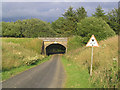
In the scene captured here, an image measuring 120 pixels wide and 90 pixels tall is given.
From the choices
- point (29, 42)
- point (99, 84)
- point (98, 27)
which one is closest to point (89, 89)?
point (99, 84)

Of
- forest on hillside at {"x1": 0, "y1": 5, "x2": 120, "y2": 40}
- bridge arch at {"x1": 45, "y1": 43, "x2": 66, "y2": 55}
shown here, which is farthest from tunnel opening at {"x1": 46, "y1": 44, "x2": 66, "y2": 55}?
forest on hillside at {"x1": 0, "y1": 5, "x2": 120, "y2": 40}

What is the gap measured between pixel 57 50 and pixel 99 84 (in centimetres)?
4784

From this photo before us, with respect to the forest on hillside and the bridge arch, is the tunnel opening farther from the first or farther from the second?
the forest on hillside

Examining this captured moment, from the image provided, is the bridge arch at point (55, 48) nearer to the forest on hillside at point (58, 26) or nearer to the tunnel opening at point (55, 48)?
the tunnel opening at point (55, 48)

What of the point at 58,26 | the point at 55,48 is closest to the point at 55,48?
the point at 55,48

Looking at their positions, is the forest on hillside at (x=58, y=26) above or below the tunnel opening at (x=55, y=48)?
above

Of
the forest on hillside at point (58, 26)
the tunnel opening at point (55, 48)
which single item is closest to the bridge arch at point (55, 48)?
the tunnel opening at point (55, 48)

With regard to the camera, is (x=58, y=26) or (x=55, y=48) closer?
(x=55, y=48)

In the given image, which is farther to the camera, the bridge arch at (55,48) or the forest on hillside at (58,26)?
the forest on hillside at (58,26)

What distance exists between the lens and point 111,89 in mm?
7789

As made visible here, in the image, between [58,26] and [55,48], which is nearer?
[55,48]

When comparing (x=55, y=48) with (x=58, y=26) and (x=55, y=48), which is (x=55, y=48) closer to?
(x=55, y=48)

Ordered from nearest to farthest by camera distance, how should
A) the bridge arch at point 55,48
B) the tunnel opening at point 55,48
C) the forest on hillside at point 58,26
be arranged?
1. the bridge arch at point 55,48
2. the tunnel opening at point 55,48
3. the forest on hillside at point 58,26

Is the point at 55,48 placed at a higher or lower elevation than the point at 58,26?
lower
